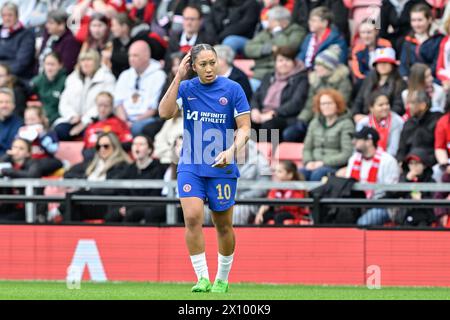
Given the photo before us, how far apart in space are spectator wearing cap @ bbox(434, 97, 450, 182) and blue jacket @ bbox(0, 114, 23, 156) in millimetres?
6661

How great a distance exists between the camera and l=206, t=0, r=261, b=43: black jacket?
20.8m

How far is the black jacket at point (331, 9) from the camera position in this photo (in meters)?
19.7

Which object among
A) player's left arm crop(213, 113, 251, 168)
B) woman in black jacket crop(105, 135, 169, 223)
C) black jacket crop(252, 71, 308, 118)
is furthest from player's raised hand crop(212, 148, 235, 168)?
black jacket crop(252, 71, 308, 118)

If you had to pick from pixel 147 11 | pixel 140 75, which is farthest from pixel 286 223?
pixel 147 11

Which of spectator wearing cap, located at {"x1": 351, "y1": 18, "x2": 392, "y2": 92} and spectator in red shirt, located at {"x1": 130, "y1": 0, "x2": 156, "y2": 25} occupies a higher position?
spectator in red shirt, located at {"x1": 130, "y1": 0, "x2": 156, "y2": 25}

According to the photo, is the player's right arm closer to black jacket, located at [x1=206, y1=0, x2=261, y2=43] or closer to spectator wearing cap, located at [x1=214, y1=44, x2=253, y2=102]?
spectator wearing cap, located at [x1=214, y1=44, x2=253, y2=102]

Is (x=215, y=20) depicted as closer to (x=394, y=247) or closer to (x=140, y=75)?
(x=140, y=75)

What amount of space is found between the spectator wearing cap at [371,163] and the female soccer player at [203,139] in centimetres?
422

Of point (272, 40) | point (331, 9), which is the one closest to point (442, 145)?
point (331, 9)

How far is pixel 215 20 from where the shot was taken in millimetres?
21000

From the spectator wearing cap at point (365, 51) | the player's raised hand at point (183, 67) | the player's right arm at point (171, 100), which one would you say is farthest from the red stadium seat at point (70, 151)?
the player's raised hand at point (183, 67)

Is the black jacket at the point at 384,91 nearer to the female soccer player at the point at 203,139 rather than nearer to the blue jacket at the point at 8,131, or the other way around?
the blue jacket at the point at 8,131

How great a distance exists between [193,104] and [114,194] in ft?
17.6

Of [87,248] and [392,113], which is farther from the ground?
[392,113]
